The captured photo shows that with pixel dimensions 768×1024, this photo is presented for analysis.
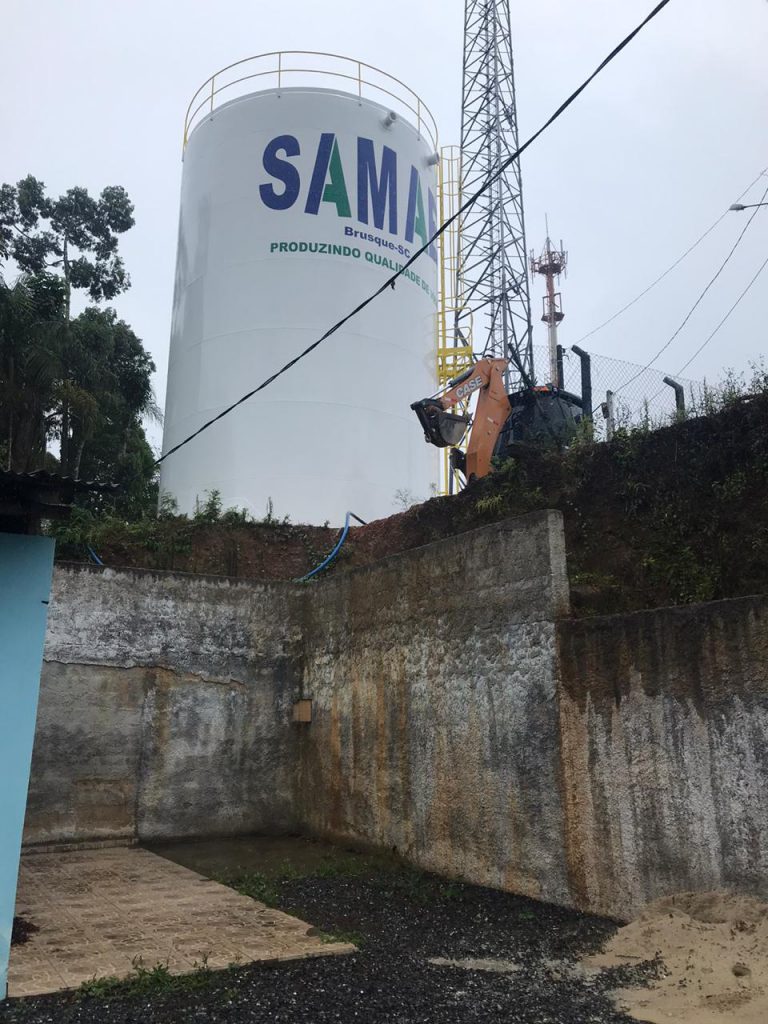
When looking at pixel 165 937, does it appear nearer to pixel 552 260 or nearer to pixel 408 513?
pixel 408 513

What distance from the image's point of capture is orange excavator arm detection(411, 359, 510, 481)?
10.1m

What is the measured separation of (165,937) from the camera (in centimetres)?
579

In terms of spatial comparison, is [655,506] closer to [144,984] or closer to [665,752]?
[665,752]

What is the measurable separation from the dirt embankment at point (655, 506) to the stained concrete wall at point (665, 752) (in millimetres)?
954

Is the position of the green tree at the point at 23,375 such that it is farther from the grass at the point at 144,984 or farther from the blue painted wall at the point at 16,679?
the grass at the point at 144,984

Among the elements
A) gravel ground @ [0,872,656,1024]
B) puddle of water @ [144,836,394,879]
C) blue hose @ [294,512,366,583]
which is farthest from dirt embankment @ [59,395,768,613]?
puddle of water @ [144,836,394,879]

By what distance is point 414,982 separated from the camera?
4.85m

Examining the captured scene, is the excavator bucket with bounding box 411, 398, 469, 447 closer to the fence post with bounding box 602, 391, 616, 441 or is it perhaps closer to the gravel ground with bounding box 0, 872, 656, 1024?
the fence post with bounding box 602, 391, 616, 441

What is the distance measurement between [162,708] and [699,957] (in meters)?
6.81

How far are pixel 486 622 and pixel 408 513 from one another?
3.82m

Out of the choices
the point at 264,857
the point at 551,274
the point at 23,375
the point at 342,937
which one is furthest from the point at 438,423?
the point at 551,274

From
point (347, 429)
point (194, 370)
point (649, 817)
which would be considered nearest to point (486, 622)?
point (649, 817)

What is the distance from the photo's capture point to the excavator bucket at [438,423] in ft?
33.0

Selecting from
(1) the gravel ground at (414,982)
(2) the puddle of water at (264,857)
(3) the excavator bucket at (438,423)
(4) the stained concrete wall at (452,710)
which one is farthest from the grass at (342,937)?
(3) the excavator bucket at (438,423)
